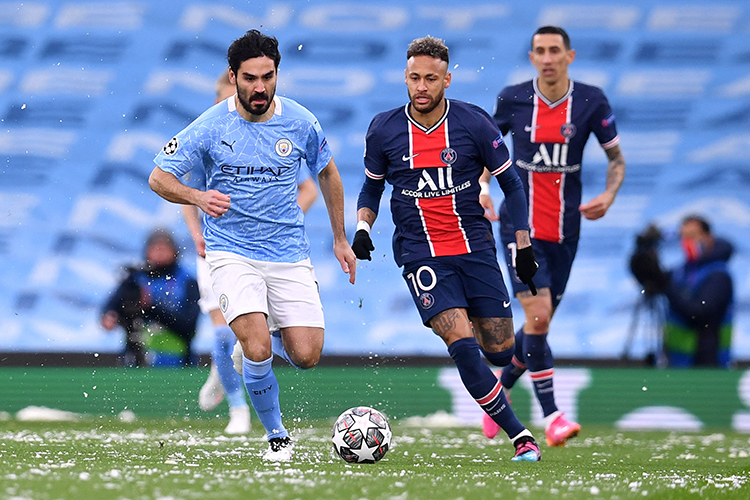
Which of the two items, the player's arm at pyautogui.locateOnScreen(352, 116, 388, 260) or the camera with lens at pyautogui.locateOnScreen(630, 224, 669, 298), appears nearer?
the player's arm at pyautogui.locateOnScreen(352, 116, 388, 260)

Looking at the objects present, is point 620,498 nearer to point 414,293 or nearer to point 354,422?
point 354,422

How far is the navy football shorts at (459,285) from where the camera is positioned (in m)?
7.24

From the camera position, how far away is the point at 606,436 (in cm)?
1043

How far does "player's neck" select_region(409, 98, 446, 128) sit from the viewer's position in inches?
295

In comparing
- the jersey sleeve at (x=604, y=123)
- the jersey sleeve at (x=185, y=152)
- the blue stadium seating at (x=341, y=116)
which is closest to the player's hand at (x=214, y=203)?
the jersey sleeve at (x=185, y=152)

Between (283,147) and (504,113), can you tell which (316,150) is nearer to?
(283,147)

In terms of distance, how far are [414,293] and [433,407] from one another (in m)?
4.72

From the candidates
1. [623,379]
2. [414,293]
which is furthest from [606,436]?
[414,293]

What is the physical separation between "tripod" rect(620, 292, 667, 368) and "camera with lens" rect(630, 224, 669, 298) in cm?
11

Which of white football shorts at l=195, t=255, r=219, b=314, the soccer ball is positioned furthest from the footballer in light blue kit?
white football shorts at l=195, t=255, r=219, b=314

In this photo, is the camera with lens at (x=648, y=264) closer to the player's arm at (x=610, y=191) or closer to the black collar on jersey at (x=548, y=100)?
the player's arm at (x=610, y=191)

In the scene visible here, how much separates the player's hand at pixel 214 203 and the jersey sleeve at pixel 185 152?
39 centimetres

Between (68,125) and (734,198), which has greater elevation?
(68,125)

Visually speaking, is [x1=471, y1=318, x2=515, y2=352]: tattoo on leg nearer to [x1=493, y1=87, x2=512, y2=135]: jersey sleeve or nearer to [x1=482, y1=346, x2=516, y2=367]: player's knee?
[x1=482, y1=346, x2=516, y2=367]: player's knee
